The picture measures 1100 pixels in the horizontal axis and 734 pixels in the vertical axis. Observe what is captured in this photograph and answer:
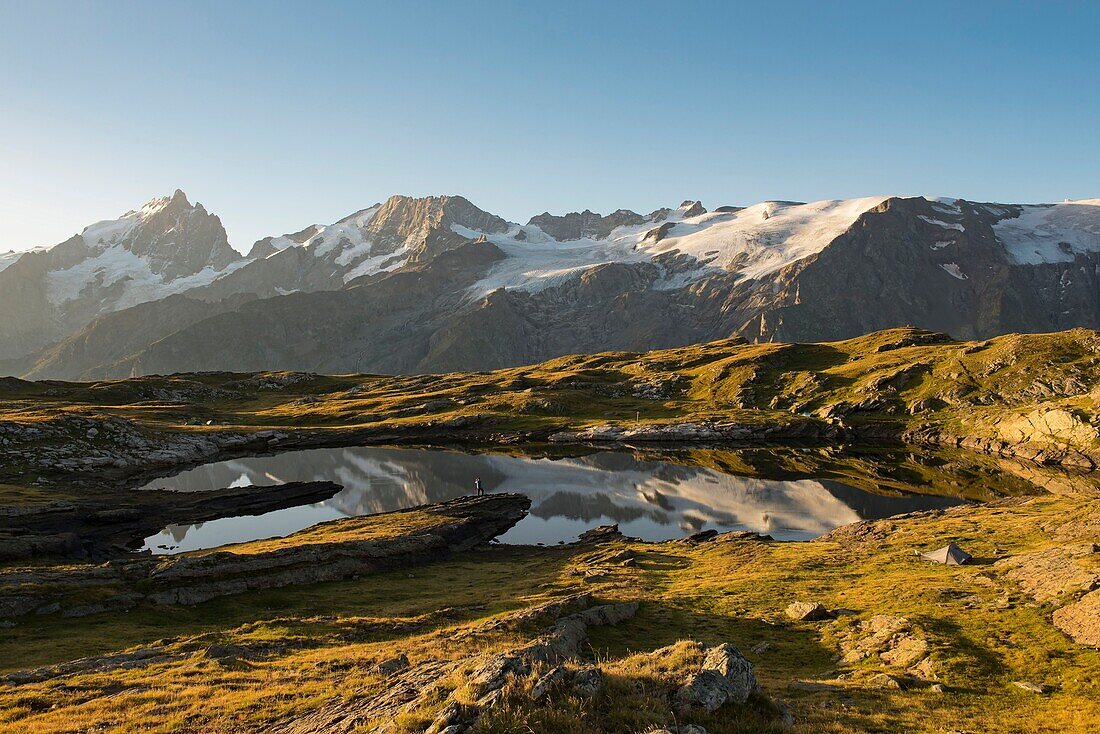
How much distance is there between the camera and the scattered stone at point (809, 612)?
34250mm

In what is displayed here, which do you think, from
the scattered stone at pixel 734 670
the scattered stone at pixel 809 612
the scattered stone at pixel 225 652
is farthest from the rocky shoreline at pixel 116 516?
the scattered stone at pixel 809 612

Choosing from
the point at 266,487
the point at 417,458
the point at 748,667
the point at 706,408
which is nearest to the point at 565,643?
the point at 748,667

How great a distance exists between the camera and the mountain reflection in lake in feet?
251

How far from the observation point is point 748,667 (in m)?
18.5

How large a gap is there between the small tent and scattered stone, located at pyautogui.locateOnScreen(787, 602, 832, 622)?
15243 millimetres

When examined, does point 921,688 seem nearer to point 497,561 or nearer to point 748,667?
point 748,667

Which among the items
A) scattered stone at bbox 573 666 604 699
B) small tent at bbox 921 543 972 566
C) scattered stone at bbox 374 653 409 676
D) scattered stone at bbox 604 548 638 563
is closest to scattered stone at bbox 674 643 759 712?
scattered stone at bbox 573 666 604 699

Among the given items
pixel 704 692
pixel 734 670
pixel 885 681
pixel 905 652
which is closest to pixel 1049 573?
pixel 905 652

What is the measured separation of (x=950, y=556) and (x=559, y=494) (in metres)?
60.6

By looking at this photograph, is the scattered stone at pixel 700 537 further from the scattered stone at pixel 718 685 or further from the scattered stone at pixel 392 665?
the scattered stone at pixel 718 685

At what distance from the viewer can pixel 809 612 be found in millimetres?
34406

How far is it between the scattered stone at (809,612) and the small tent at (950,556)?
15.2m

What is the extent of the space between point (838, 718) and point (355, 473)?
108 metres

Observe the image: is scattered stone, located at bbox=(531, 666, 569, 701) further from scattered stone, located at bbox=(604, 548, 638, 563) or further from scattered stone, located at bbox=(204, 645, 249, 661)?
scattered stone, located at bbox=(604, 548, 638, 563)
